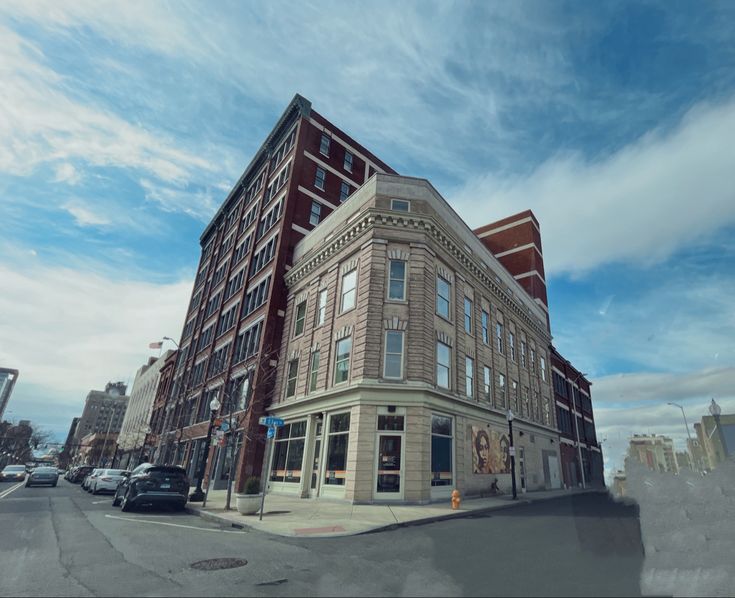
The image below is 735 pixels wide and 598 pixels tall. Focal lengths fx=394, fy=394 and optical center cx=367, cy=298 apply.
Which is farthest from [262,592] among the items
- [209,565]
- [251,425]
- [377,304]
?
[251,425]

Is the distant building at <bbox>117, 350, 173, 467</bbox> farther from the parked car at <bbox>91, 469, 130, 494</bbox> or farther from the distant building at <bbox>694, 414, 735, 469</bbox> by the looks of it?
the distant building at <bbox>694, 414, 735, 469</bbox>

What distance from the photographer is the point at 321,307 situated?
24.1 m

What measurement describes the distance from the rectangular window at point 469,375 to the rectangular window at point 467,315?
1820 millimetres

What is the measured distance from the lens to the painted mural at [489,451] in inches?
840

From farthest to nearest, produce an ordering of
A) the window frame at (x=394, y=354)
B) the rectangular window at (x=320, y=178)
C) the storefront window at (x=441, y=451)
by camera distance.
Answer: the rectangular window at (x=320, y=178)
the window frame at (x=394, y=354)
the storefront window at (x=441, y=451)

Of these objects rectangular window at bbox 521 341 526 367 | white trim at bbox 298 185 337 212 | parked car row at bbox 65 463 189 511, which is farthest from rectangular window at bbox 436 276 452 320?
white trim at bbox 298 185 337 212

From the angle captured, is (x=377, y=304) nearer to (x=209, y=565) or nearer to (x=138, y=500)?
(x=138, y=500)

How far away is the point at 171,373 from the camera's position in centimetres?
4978

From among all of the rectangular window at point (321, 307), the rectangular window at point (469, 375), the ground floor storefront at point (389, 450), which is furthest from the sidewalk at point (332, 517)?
the rectangular window at point (321, 307)

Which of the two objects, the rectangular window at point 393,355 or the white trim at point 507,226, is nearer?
the rectangular window at point 393,355

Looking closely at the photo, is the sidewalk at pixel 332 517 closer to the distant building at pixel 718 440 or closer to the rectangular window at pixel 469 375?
the rectangular window at pixel 469 375

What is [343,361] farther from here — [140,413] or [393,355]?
[140,413]

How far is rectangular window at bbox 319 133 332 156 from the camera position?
1371 inches

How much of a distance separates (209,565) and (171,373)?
48725 millimetres
